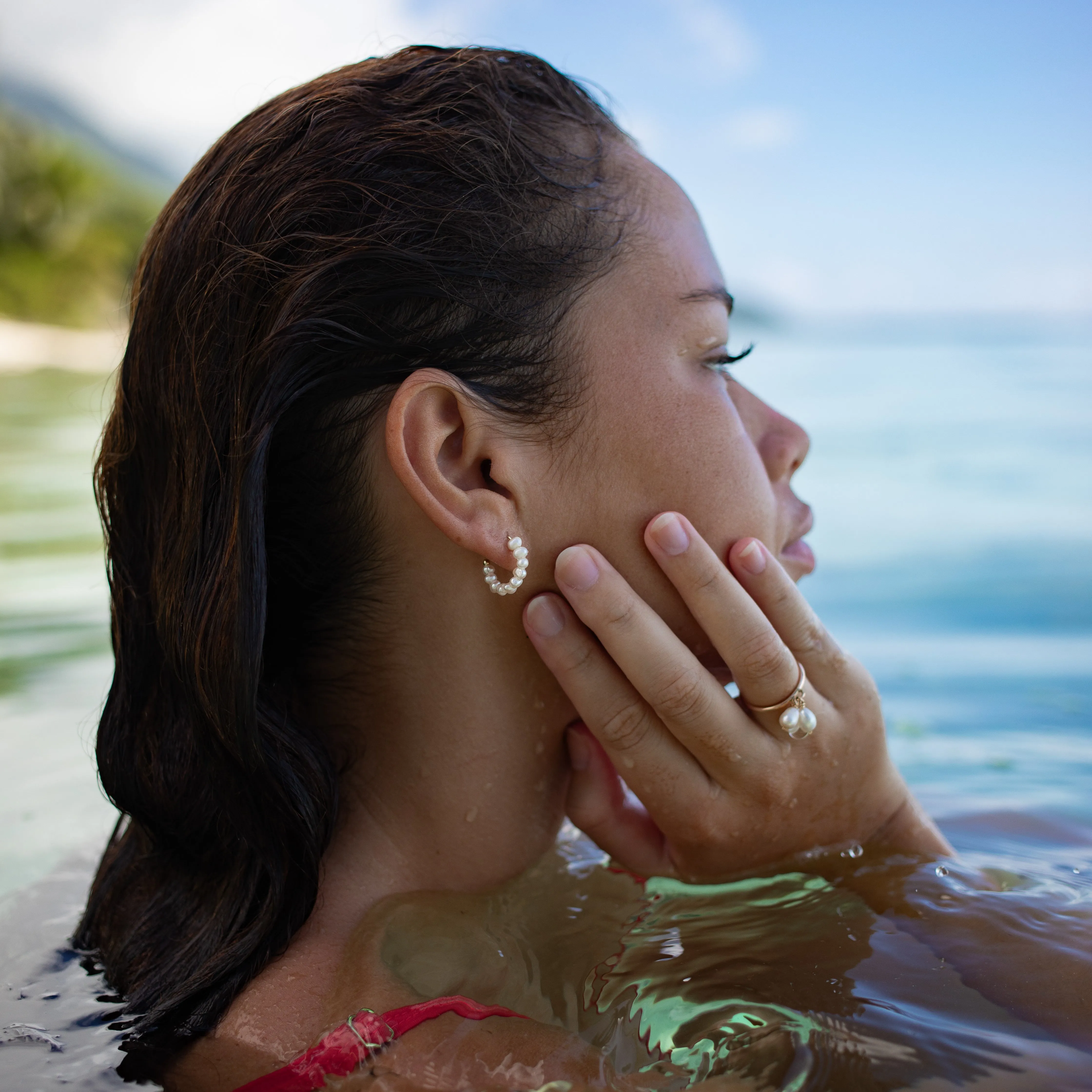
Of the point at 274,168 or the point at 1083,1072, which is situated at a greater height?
the point at 274,168

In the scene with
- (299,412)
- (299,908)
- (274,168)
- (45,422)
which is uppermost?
(45,422)

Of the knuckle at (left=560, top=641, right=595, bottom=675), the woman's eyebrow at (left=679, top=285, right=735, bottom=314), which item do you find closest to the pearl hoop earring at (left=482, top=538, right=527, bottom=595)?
the knuckle at (left=560, top=641, right=595, bottom=675)

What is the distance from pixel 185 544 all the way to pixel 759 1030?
104cm

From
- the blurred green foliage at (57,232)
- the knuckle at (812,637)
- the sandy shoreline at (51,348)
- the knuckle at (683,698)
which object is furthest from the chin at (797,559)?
the blurred green foliage at (57,232)

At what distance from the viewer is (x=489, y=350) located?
60.1 inches

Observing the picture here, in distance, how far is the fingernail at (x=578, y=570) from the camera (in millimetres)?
1536

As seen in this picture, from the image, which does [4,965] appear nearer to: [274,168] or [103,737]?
[103,737]

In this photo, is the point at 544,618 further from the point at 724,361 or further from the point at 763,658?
the point at 724,361

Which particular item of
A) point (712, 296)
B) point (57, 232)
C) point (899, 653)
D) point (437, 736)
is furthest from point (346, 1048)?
point (57, 232)

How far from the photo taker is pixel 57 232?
26.8m

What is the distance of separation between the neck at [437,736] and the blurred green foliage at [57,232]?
75.6 feet

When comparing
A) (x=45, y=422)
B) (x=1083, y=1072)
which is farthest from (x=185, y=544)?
(x=45, y=422)

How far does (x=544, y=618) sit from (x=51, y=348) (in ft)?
71.6

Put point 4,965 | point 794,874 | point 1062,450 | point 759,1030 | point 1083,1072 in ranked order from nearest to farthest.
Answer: point 1083,1072 < point 759,1030 < point 4,965 < point 794,874 < point 1062,450
